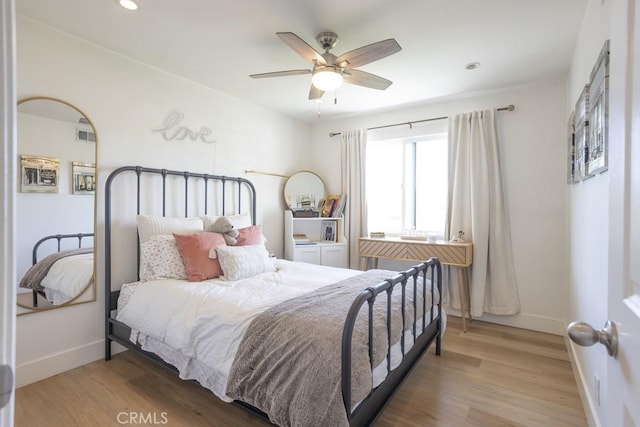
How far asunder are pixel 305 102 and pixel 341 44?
143cm

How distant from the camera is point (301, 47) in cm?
195

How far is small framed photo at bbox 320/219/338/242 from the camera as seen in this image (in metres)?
4.26

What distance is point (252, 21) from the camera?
2133mm

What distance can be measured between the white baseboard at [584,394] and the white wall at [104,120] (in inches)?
136

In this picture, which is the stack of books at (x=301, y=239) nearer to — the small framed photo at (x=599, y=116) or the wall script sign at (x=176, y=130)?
the wall script sign at (x=176, y=130)

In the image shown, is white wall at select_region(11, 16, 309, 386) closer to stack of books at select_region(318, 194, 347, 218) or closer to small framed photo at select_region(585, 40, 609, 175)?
stack of books at select_region(318, 194, 347, 218)

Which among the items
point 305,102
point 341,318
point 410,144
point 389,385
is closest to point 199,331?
point 341,318

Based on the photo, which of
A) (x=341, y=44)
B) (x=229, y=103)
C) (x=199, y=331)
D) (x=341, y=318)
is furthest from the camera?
(x=229, y=103)

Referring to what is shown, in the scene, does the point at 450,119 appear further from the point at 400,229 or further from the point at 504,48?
the point at 400,229

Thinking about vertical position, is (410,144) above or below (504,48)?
below

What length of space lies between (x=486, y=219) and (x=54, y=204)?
3.91m

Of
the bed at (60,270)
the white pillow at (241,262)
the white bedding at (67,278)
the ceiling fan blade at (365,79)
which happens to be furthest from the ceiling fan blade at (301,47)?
the white bedding at (67,278)

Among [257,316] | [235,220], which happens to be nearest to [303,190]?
[235,220]

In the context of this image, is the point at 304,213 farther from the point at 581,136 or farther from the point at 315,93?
the point at 581,136
